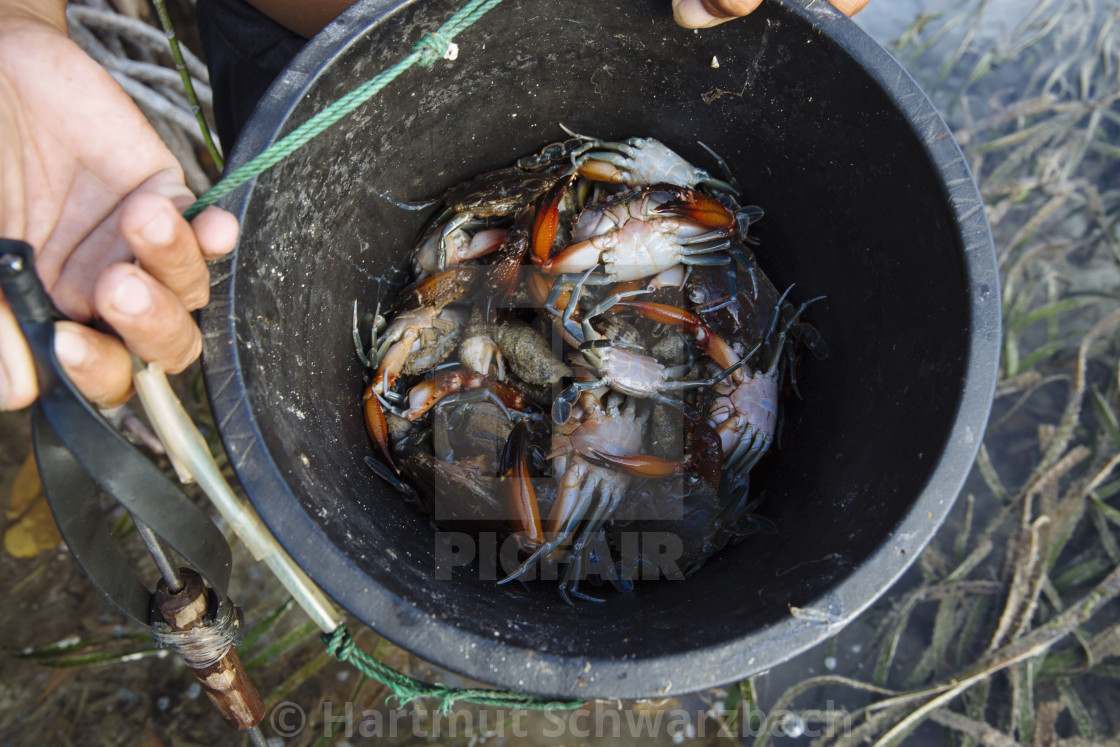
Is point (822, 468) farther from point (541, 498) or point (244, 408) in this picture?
point (244, 408)

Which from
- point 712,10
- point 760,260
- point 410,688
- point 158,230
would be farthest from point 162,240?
point 760,260

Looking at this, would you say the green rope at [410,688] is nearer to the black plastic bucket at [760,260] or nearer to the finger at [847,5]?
the black plastic bucket at [760,260]

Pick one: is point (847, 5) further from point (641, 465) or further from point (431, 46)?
point (641, 465)

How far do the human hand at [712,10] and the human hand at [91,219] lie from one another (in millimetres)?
1127

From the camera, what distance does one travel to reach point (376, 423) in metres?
1.79

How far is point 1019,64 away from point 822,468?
3.37m

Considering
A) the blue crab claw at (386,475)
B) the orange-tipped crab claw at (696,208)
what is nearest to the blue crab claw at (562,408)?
the blue crab claw at (386,475)

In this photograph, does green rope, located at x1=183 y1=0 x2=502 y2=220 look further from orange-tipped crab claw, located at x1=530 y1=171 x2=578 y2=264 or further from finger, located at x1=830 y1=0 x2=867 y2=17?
finger, located at x1=830 y1=0 x2=867 y2=17

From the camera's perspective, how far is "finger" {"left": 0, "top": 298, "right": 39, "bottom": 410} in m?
1.03

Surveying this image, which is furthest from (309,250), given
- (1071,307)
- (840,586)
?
(1071,307)

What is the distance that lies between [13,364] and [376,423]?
850 mm

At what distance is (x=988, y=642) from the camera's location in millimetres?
2363

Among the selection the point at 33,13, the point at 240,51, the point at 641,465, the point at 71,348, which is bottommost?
the point at 641,465

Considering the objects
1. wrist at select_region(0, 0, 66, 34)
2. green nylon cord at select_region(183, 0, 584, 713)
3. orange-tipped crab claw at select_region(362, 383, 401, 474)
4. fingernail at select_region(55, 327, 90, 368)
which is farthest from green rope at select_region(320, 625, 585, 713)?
wrist at select_region(0, 0, 66, 34)
